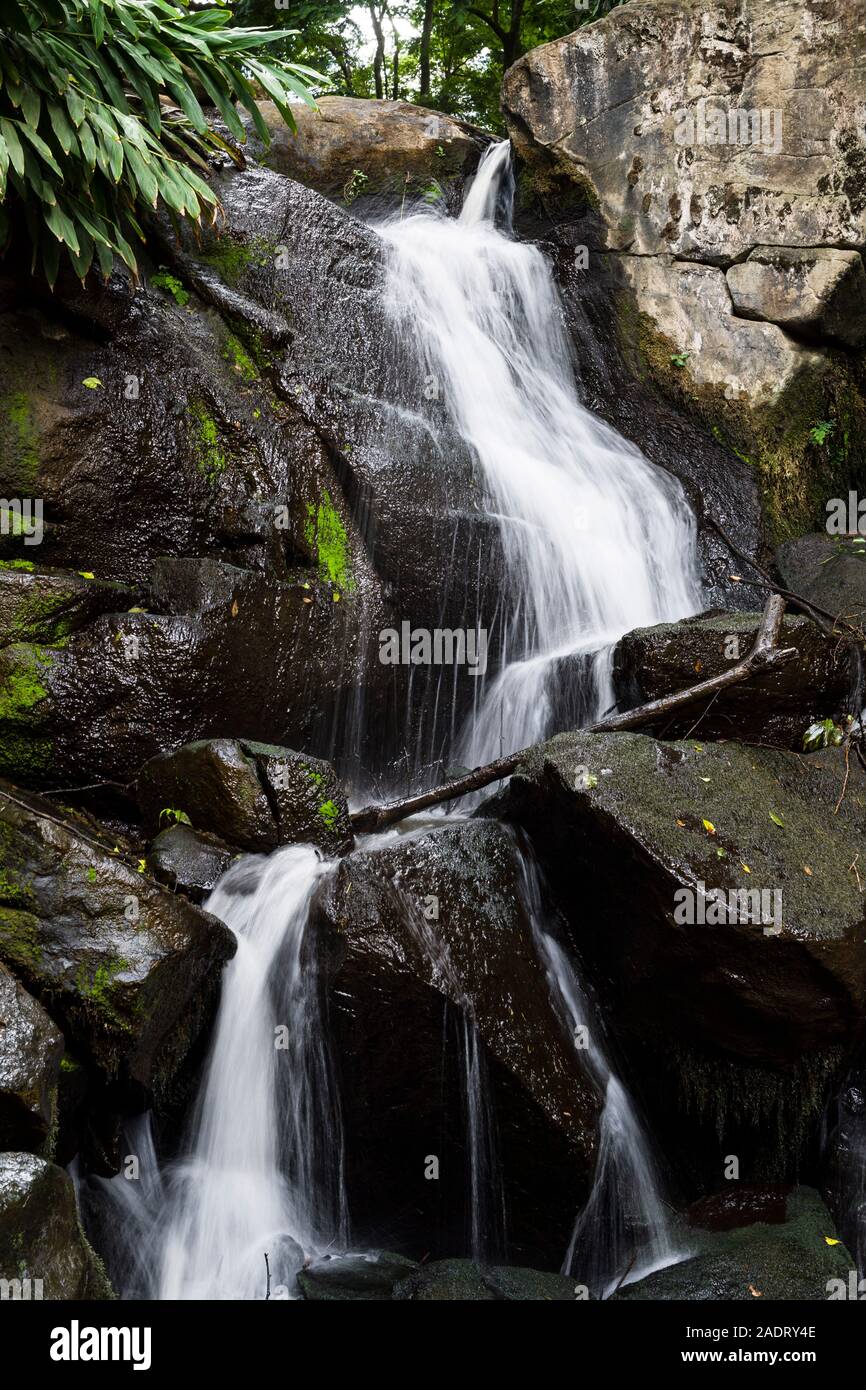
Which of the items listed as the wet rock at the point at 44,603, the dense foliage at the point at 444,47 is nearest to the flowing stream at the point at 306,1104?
the wet rock at the point at 44,603

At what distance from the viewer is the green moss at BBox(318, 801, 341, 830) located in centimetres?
522

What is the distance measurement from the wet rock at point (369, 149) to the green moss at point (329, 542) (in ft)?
16.9

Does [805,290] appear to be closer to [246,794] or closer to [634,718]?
[634,718]

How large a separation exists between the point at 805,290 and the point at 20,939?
8285 millimetres

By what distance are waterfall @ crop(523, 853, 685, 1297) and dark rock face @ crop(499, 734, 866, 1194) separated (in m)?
0.13

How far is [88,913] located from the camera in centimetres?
411

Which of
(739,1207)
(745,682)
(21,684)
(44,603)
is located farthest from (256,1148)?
(745,682)

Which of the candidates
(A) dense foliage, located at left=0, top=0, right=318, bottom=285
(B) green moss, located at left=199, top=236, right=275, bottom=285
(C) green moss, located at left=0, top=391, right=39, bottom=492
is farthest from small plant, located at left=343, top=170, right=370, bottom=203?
(C) green moss, located at left=0, top=391, right=39, bottom=492

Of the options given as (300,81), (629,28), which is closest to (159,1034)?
(300,81)

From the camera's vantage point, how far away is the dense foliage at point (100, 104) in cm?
554

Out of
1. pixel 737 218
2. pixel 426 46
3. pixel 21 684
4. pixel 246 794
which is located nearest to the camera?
pixel 246 794

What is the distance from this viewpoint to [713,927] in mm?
4223

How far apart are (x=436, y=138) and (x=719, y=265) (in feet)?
11.4
